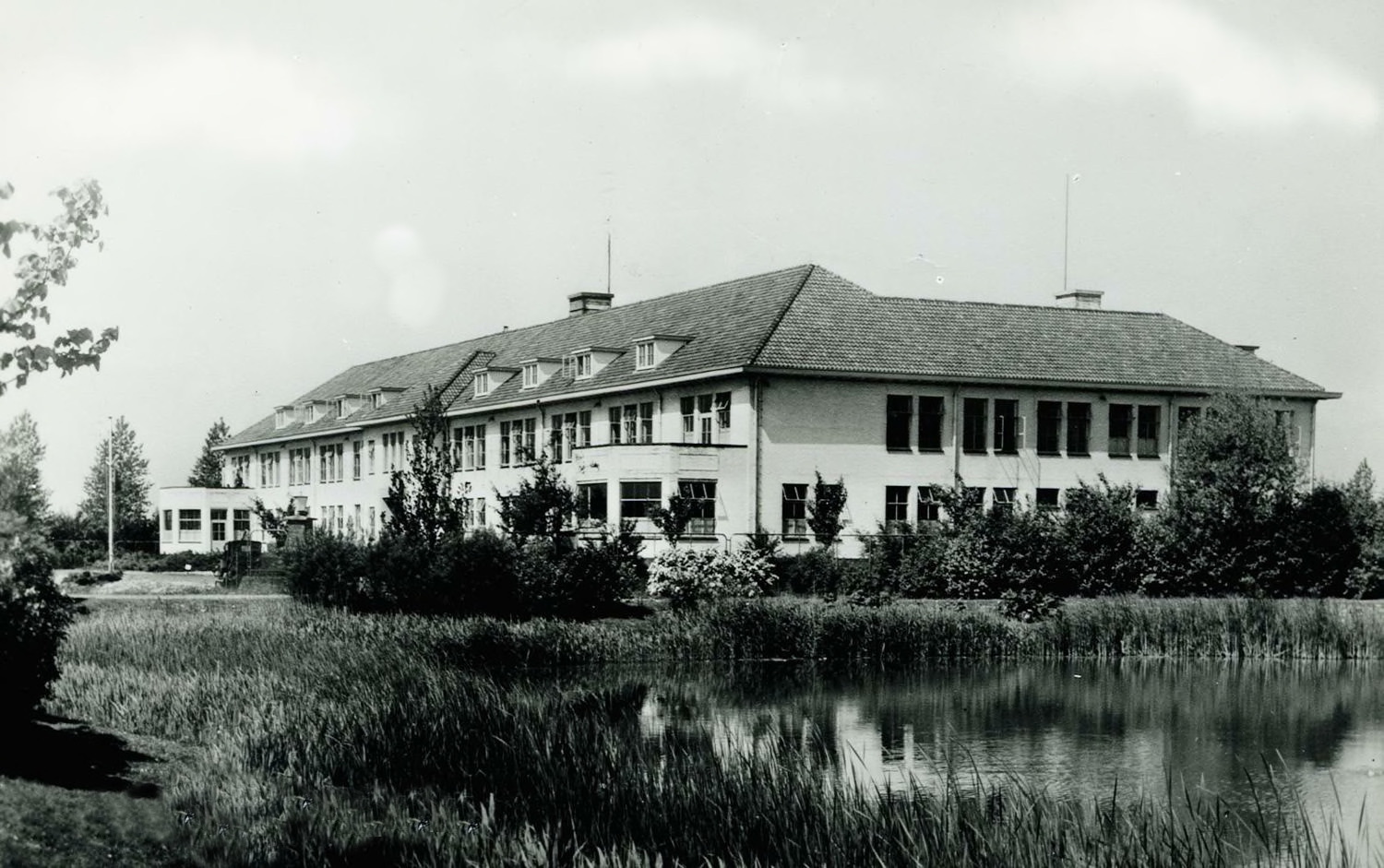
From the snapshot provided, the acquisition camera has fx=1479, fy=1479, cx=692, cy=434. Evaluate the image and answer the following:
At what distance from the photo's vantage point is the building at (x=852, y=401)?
125 feet

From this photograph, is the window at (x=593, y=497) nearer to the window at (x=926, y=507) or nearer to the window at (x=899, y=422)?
the window at (x=899, y=422)

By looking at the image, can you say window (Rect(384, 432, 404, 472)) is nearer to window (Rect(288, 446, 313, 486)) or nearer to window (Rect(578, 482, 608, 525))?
window (Rect(288, 446, 313, 486))

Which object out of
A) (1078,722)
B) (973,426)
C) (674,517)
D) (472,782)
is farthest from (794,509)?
(472,782)

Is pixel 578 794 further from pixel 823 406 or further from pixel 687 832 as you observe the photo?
pixel 823 406

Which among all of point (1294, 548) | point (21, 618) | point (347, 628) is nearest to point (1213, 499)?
point (1294, 548)

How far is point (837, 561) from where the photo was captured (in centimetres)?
3500

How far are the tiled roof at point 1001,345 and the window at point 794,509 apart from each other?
3177 millimetres

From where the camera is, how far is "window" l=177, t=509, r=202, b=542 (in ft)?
212

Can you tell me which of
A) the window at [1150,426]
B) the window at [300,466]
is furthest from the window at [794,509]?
the window at [300,466]

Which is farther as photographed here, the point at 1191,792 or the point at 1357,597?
Answer: the point at 1357,597

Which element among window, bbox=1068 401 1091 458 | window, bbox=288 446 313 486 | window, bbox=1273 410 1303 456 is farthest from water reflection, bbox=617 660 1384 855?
window, bbox=288 446 313 486

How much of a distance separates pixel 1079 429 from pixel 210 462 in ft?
234

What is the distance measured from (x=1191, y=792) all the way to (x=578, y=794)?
21.6 feet

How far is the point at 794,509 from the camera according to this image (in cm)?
3856
